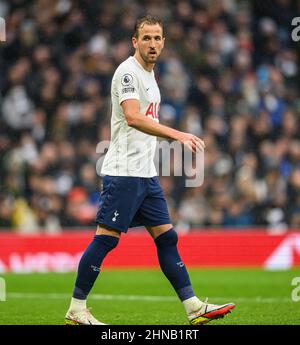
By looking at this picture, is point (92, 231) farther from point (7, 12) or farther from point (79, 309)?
point (79, 309)

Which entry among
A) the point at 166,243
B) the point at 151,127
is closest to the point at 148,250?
the point at 166,243

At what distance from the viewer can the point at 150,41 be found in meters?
7.89

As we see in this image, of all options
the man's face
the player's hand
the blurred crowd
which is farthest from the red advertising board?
the player's hand

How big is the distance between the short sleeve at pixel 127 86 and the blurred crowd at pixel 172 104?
9659 mm

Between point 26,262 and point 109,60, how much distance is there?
5.43 meters

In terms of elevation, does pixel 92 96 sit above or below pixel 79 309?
above

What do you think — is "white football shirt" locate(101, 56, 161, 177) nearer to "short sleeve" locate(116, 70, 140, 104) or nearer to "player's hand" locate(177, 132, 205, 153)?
"short sleeve" locate(116, 70, 140, 104)

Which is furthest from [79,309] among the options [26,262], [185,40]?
[185,40]

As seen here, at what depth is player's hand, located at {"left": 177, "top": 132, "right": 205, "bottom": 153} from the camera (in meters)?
7.23

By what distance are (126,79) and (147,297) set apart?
419cm

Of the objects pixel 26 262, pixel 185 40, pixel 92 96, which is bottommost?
pixel 26 262

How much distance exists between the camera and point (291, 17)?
70.6ft

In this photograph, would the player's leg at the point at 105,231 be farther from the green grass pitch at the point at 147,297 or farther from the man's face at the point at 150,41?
the man's face at the point at 150,41

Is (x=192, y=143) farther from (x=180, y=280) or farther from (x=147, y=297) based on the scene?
→ (x=147, y=297)
